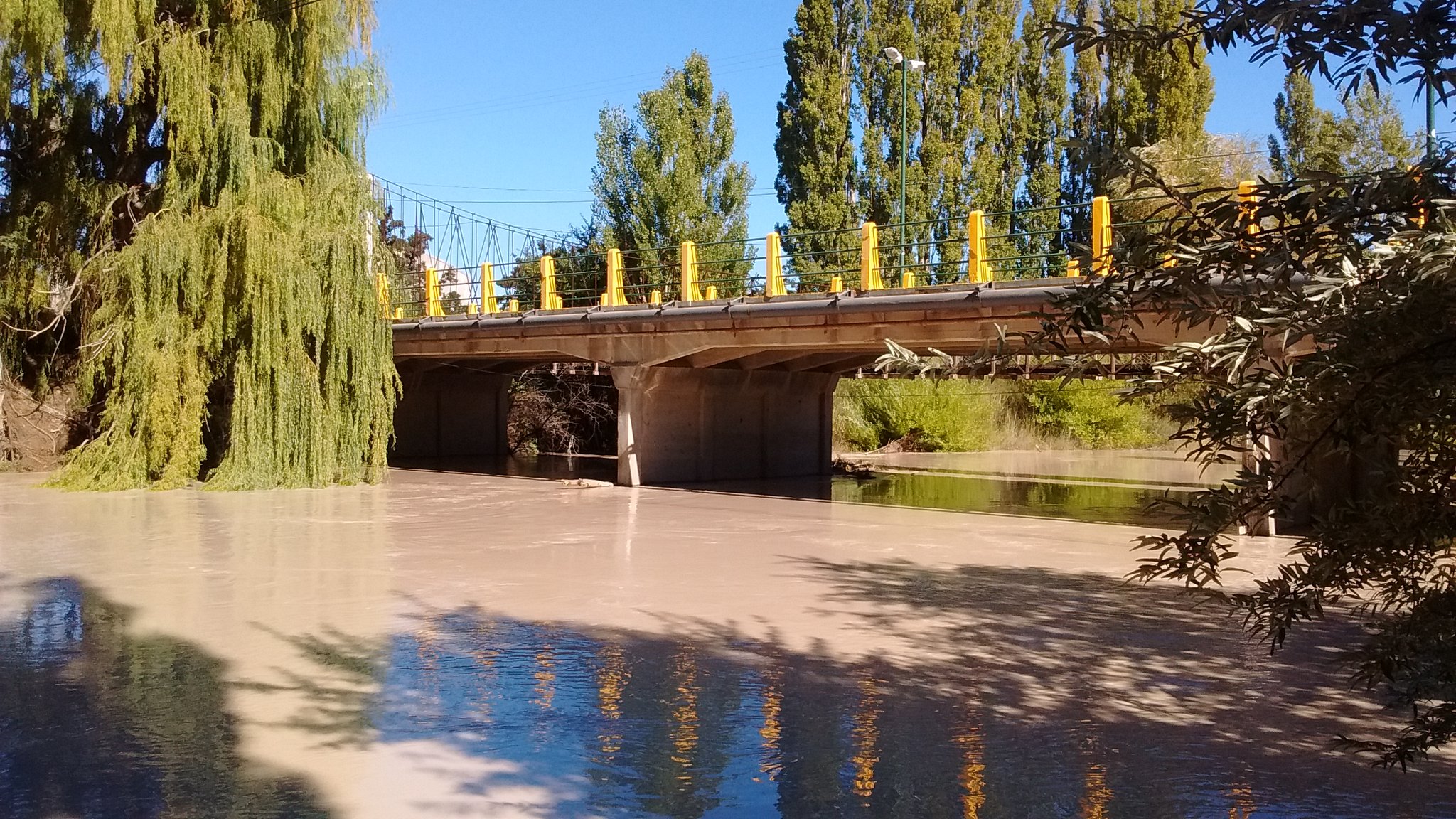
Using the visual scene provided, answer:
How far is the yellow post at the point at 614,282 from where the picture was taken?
2412 cm

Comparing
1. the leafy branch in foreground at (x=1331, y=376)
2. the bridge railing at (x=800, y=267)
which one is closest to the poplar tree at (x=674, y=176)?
the bridge railing at (x=800, y=267)

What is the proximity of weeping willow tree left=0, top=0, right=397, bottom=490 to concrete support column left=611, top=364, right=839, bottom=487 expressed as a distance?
15.3ft

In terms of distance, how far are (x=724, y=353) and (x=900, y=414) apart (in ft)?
54.4

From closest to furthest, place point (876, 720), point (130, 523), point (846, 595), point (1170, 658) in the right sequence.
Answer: point (876, 720) → point (1170, 658) → point (846, 595) → point (130, 523)

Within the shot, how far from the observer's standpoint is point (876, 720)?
7.05 meters

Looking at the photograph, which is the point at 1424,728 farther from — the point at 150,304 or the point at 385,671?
the point at 150,304

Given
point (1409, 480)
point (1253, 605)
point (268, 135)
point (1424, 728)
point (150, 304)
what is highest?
point (268, 135)

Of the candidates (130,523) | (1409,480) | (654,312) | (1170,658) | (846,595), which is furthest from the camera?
(654,312)

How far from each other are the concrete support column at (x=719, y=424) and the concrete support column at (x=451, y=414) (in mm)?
10555

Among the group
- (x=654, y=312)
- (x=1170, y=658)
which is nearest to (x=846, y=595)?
(x=1170, y=658)

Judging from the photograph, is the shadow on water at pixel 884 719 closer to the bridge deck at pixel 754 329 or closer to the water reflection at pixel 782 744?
the water reflection at pixel 782 744

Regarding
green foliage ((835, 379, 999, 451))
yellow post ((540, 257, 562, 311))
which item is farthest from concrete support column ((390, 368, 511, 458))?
green foliage ((835, 379, 999, 451))

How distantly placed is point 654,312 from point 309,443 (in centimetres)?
632

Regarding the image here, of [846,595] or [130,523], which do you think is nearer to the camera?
[846,595]
